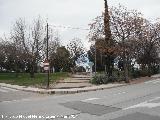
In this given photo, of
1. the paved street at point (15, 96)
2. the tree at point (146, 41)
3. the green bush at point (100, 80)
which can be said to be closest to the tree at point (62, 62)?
the tree at point (146, 41)

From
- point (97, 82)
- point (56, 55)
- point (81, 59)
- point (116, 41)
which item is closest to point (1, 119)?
point (97, 82)

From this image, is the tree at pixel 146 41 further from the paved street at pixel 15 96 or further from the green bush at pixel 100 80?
the paved street at pixel 15 96

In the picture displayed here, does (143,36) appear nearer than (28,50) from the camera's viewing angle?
Yes

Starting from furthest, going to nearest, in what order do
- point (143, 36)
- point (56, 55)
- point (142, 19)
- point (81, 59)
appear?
1. point (81, 59)
2. point (56, 55)
3. point (143, 36)
4. point (142, 19)

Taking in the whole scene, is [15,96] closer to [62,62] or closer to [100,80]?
[100,80]

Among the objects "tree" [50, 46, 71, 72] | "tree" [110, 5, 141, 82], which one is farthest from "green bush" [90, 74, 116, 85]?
"tree" [50, 46, 71, 72]

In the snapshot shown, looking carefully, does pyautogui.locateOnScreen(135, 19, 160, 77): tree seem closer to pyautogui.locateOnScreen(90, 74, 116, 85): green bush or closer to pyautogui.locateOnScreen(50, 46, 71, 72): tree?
pyautogui.locateOnScreen(90, 74, 116, 85): green bush

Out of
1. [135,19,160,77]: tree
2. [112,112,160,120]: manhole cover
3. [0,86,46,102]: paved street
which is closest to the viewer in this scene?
[112,112,160,120]: manhole cover

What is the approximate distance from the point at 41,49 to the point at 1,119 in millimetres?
42792

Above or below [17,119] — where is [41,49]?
above

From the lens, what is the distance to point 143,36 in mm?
40500

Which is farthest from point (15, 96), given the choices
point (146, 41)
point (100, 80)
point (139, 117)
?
point (146, 41)

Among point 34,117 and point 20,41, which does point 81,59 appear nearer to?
point 20,41

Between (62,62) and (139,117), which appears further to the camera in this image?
(62,62)
